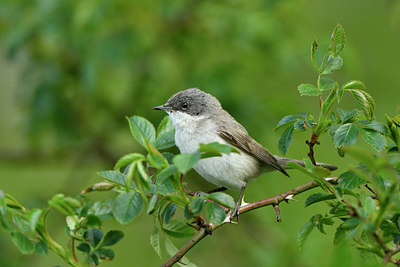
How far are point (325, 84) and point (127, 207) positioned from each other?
852mm

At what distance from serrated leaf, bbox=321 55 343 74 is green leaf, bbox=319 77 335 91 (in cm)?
4

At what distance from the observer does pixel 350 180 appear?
178cm

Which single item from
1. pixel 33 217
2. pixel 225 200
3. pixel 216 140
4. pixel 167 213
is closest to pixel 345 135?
pixel 225 200

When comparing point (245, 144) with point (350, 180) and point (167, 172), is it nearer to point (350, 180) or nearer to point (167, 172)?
point (350, 180)

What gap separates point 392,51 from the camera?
5926 millimetres

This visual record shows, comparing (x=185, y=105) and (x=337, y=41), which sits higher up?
(x=337, y=41)

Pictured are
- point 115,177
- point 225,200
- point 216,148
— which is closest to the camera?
point 216,148

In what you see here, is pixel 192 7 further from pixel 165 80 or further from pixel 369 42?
pixel 369 42

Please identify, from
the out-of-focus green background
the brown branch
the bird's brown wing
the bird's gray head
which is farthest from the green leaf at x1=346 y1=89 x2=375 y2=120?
the out-of-focus green background

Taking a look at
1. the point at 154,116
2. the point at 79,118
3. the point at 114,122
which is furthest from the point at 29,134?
the point at 154,116

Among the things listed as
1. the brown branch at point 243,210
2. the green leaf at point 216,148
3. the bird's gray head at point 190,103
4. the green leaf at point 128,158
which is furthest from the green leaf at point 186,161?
the bird's gray head at point 190,103

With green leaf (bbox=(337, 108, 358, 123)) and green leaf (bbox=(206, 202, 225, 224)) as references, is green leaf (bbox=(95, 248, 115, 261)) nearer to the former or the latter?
green leaf (bbox=(206, 202, 225, 224))

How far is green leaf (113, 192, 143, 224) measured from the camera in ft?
5.39

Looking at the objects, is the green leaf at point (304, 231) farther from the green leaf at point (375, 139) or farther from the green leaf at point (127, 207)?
the green leaf at point (127, 207)
